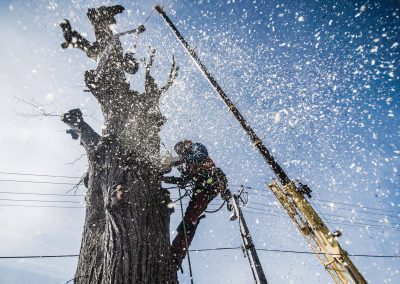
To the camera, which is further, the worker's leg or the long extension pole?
the long extension pole

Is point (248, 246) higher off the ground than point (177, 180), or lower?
lower

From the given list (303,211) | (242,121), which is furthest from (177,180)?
(303,211)

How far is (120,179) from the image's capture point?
3.94 meters

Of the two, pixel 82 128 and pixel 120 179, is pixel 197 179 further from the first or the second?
pixel 82 128

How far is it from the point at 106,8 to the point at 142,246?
20.9 feet

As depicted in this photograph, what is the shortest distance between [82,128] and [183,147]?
2.72 metres

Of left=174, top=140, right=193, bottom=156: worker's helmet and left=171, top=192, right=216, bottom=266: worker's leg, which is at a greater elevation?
left=174, top=140, right=193, bottom=156: worker's helmet

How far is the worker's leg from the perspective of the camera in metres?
5.03

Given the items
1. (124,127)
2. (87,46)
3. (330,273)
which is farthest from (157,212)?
(330,273)

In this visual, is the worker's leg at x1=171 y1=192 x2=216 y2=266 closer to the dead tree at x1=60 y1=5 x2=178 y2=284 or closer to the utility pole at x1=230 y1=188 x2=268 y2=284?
the utility pole at x1=230 y1=188 x2=268 y2=284

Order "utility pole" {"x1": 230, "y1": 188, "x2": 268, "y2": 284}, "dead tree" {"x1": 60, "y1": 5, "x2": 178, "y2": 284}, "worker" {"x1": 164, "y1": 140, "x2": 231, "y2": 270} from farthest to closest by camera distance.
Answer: "worker" {"x1": 164, "y1": 140, "x2": 231, "y2": 270} < "utility pole" {"x1": 230, "y1": 188, "x2": 268, "y2": 284} < "dead tree" {"x1": 60, "y1": 5, "x2": 178, "y2": 284}

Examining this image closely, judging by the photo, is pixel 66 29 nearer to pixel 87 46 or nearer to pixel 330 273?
pixel 87 46

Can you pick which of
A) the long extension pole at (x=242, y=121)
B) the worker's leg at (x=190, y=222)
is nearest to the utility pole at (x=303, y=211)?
the long extension pole at (x=242, y=121)

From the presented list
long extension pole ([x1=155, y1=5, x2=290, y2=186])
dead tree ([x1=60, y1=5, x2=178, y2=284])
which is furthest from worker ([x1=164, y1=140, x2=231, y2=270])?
long extension pole ([x1=155, y1=5, x2=290, y2=186])
